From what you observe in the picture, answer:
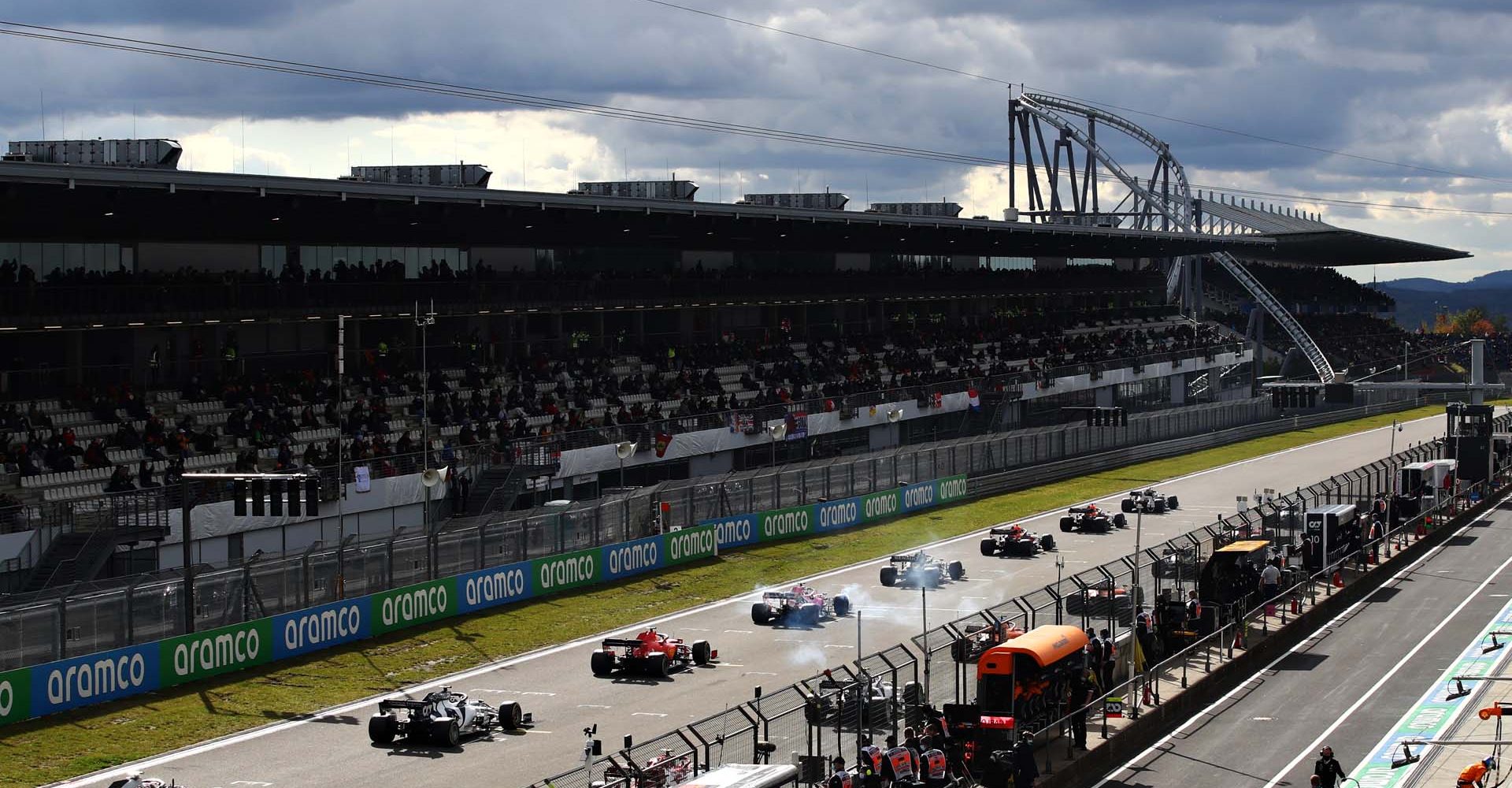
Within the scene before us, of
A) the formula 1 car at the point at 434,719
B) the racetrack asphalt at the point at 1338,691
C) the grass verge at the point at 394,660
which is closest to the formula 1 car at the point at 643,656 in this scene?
the grass verge at the point at 394,660

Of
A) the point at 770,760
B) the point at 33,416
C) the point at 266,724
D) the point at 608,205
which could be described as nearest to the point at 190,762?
the point at 266,724

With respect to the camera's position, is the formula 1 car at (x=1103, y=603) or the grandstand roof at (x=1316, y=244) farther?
the grandstand roof at (x=1316, y=244)

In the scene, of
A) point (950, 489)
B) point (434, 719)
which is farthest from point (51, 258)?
point (950, 489)

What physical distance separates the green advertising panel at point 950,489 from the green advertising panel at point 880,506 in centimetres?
343

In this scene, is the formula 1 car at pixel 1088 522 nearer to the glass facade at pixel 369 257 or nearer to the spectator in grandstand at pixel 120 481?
the glass facade at pixel 369 257

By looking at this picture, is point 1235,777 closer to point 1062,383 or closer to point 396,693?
point 396,693

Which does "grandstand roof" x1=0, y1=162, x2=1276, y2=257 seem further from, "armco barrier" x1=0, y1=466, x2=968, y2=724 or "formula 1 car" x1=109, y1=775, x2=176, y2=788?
"formula 1 car" x1=109, y1=775, x2=176, y2=788

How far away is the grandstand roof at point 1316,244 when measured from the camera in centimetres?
15012

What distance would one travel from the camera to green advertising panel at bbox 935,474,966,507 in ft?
224

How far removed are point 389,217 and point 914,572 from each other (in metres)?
23.7

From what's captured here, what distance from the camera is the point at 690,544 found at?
5291 centimetres

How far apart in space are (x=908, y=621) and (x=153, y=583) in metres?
18.4

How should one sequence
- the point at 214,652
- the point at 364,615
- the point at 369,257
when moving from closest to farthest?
Result: 1. the point at 214,652
2. the point at 364,615
3. the point at 369,257

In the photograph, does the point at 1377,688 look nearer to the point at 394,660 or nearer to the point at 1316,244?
the point at 394,660
